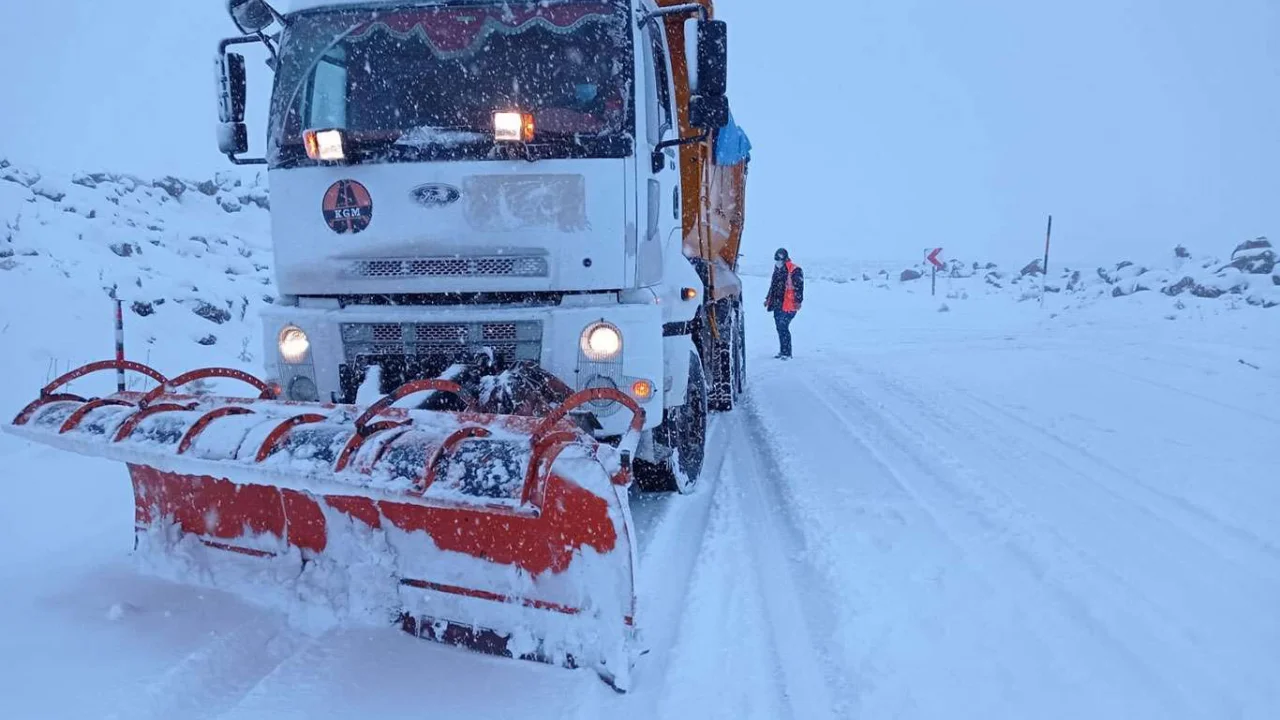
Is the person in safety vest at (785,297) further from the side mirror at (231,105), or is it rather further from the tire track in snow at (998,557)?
the side mirror at (231,105)

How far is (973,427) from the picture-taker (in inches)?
260

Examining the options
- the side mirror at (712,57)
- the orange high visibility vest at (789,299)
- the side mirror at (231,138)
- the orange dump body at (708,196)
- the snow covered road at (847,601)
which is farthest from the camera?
the orange high visibility vest at (789,299)

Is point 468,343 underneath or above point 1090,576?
above

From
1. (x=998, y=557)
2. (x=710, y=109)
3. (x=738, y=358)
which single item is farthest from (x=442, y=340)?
(x=738, y=358)

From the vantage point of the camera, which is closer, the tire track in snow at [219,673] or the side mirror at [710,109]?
the tire track in snow at [219,673]

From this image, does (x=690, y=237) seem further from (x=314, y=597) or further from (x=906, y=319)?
(x=906, y=319)

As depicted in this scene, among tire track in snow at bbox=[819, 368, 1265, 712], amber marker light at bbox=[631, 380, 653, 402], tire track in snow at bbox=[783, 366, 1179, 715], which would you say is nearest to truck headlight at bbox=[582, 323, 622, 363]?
amber marker light at bbox=[631, 380, 653, 402]

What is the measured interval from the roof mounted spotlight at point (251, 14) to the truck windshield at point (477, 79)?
648mm

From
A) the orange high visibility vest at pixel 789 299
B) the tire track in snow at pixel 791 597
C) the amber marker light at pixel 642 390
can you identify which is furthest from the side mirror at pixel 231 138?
the orange high visibility vest at pixel 789 299

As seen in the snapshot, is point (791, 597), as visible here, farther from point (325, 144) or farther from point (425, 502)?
point (325, 144)

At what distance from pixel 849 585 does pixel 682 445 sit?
5.64ft

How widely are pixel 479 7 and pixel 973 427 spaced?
499 centimetres

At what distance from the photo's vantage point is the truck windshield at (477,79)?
393cm

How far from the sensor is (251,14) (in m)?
4.50
